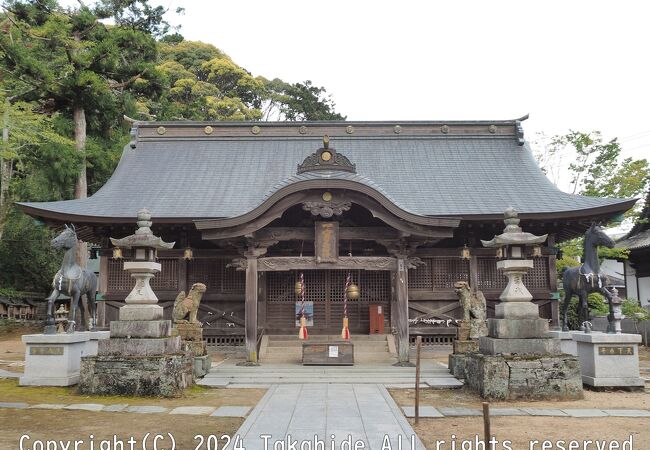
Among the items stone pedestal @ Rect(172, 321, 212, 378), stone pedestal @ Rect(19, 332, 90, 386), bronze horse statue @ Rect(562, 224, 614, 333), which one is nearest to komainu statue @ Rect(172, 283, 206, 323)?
stone pedestal @ Rect(172, 321, 212, 378)

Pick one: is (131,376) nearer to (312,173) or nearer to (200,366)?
(200,366)

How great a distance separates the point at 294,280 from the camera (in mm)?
16203

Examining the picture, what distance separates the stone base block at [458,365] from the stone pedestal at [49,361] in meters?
8.28

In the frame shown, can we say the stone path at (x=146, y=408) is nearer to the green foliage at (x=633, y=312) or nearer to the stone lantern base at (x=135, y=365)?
the stone lantern base at (x=135, y=365)

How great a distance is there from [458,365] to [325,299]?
5.76 meters

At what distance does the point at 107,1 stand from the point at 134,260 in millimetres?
23680

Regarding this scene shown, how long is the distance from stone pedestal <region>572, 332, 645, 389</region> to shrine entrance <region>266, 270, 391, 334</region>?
6610 mm

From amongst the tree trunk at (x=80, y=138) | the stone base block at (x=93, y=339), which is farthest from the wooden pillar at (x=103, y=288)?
the tree trunk at (x=80, y=138)

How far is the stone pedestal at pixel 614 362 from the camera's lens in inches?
402

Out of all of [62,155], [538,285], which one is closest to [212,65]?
[62,155]

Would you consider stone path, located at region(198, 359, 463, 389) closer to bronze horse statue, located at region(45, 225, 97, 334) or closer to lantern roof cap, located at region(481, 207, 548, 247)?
lantern roof cap, located at region(481, 207, 548, 247)

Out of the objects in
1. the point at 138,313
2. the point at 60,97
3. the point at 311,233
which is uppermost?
the point at 60,97

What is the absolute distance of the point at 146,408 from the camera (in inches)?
323

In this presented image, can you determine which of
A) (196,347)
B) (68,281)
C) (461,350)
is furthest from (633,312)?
(68,281)
